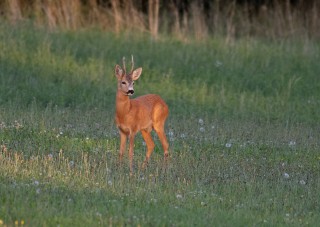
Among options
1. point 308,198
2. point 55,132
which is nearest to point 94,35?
point 55,132

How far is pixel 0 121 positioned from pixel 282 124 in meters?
4.92

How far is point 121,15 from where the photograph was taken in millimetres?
21109

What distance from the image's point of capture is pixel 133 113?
11430 millimetres

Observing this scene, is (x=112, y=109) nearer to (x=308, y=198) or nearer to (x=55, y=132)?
(x=55, y=132)

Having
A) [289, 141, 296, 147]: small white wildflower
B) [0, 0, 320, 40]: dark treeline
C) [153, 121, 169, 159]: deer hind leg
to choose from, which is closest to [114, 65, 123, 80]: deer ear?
[153, 121, 169, 159]: deer hind leg

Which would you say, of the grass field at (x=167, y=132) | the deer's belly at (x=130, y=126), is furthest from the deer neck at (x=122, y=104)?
the grass field at (x=167, y=132)

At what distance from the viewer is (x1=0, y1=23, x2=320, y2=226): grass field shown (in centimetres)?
895

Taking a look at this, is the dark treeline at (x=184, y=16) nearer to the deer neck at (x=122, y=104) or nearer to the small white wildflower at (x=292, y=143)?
the small white wildflower at (x=292, y=143)

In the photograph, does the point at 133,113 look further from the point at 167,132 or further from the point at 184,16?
the point at 184,16

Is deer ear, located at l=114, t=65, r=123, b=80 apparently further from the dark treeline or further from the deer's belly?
the dark treeline

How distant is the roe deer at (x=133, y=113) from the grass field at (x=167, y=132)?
11.5 inches

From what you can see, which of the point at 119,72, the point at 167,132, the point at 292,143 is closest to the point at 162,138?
the point at 119,72

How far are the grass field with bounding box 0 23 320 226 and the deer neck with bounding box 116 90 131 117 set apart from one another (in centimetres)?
60

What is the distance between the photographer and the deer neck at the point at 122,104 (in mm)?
11352
